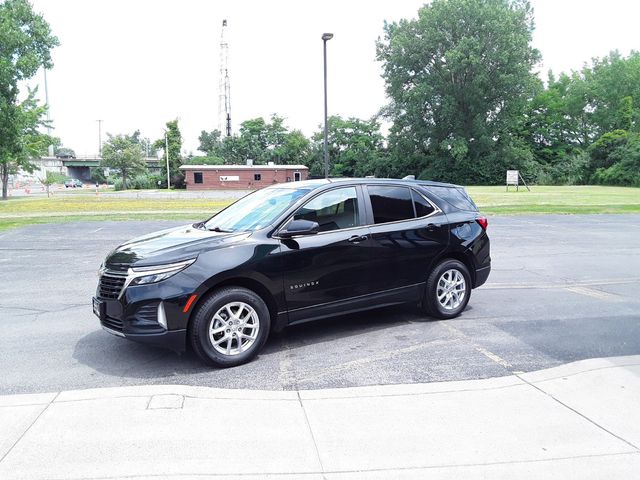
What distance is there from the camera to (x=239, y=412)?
12.6 ft

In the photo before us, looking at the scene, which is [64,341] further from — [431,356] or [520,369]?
[520,369]

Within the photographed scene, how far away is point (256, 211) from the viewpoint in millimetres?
5770

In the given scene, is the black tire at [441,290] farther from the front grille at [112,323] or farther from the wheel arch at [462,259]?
the front grille at [112,323]

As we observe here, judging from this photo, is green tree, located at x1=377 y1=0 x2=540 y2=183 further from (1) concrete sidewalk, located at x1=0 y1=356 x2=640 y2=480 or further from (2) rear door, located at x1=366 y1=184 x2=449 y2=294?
(1) concrete sidewalk, located at x1=0 y1=356 x2=640 y2=480

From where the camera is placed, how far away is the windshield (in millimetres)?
5441

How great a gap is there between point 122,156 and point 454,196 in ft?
239

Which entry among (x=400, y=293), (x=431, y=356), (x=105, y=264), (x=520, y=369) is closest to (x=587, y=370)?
(x=520, y=369)

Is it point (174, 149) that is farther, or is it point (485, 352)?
point (174, 149)

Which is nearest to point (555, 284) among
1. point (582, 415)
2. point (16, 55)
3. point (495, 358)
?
point (495, 358)

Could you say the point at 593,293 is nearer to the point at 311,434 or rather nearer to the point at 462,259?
the point at 462,259

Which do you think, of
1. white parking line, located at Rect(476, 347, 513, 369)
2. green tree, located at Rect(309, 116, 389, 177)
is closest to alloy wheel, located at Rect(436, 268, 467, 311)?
white parking line, located at Rect(476, 347, 513, 369)

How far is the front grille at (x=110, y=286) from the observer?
15.6 feet

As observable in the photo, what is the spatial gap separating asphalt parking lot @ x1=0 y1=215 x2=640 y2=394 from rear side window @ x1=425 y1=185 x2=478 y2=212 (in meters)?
1.37

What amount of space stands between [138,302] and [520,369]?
344 cm
